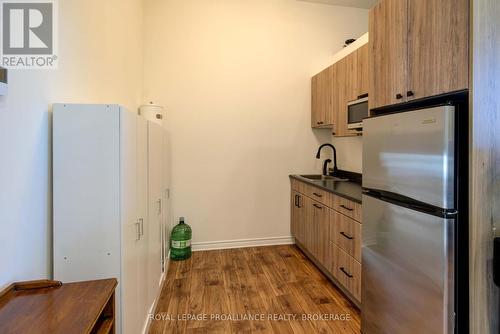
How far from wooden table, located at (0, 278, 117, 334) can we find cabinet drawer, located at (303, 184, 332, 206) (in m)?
1.92

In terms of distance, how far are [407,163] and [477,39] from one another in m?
0.64

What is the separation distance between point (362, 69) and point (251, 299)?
234 cm

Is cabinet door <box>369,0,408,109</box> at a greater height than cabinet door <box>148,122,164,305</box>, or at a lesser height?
greater

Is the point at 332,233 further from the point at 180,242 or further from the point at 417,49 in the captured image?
the point at 180,242

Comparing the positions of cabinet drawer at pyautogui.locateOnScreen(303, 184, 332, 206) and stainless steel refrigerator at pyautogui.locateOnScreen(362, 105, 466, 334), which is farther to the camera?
cabinet drawer at pyautogui.locateOnScreen(303, 184, 332, 206)

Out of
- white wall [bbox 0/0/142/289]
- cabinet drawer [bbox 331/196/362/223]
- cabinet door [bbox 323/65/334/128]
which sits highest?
cabinet door [bbox 323/65/334/128]

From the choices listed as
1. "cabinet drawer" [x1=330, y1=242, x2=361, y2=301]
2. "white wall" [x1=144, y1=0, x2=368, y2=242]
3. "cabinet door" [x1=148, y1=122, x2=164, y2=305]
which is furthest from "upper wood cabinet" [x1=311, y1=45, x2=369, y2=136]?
"cabinet door" [x1=148, y1=122, x2=164, y2=305]

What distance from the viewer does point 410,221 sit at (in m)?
1.43

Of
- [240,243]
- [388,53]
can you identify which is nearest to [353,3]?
[388,53]

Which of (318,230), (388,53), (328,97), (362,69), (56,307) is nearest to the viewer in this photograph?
(56,307)

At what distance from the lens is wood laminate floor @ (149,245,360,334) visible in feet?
6.43

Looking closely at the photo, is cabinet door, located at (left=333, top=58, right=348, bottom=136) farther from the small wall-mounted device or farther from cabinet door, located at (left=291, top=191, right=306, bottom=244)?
the small wall-mounted device

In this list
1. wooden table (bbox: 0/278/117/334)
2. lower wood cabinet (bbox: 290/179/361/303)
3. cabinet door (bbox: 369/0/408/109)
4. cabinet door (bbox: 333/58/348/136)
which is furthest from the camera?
cabinet door (bbox: 333/58/348/136)

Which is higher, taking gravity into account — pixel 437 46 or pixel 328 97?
pixel 328 97
